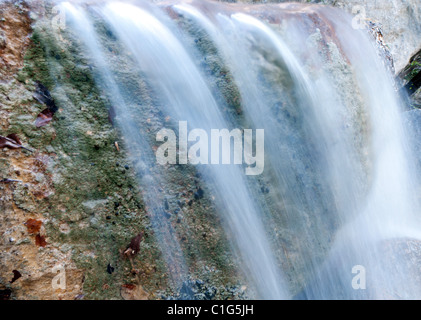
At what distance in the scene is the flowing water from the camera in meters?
2.47

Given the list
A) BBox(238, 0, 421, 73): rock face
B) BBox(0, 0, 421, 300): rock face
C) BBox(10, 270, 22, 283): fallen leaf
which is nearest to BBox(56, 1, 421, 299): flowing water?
BBox(0, 0, 421, 300): rock face

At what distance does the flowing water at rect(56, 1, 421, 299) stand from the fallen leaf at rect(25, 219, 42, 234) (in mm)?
798

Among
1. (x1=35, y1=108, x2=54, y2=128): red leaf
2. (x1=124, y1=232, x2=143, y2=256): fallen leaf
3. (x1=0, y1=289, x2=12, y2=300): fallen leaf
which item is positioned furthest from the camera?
(x1=124, y1=232, x2=143, y2=256): fallen leaf

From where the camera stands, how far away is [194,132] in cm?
252

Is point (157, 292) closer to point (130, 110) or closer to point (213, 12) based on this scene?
point (130, 110)

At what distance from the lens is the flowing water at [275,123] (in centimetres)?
247

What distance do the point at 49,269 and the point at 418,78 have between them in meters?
6.33

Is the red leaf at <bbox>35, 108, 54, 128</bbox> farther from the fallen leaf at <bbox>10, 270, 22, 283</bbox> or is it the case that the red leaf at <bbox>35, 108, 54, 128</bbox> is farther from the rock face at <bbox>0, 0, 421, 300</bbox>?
the fallen leaf at <bbox>10, 270, 22, 283</bbox>

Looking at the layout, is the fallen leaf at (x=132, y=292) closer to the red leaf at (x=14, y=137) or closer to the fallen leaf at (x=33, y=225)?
the fallen leaf at (x=33, y=225)

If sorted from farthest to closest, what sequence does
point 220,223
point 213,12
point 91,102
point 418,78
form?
point 418,78, point 213,12, point 220,223, point 91,102

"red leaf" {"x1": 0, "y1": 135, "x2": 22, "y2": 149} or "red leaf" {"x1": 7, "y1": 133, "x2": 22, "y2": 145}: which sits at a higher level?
"red leaf" {"x1": 7, "y1": 133, "x2": 22, "y2": 145}

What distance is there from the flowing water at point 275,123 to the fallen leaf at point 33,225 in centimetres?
80

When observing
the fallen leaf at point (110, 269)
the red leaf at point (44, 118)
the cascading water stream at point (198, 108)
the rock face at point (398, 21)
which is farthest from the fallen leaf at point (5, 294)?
the rock face at point (398, 21)
